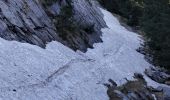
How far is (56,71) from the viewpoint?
20.2 metres

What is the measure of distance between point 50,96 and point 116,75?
8995mm

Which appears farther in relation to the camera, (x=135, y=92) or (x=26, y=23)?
(x=26, y=23)

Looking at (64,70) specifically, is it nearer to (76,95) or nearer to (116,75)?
(76,95)

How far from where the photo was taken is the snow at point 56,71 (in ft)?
54.6

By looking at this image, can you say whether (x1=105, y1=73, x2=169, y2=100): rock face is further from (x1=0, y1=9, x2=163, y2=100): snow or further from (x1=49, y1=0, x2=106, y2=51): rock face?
(x1=49, y1=0, x2=106, y2=51): rock face

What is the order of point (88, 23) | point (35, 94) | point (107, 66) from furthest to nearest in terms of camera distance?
point (88, 23) → point (107, 66) → point (35, 94)

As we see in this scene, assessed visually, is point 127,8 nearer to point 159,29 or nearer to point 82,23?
point 159,29

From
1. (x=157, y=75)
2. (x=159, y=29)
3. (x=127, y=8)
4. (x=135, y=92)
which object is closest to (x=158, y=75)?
(x=157, y=75)

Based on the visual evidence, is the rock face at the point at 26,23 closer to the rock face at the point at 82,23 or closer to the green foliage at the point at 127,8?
the rock face at the point at 82,23

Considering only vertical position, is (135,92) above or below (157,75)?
below

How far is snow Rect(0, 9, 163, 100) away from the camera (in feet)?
54.6

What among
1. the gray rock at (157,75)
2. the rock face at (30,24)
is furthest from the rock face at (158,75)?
the rock face at (30,24)

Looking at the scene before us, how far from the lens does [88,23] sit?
3384cm

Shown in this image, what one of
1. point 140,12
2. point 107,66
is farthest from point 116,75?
point 140,12
